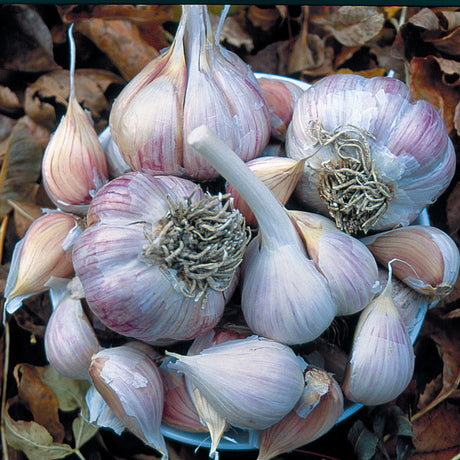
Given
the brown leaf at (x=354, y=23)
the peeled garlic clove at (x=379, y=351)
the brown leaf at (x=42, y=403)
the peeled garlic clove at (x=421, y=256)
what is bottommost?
the brown leaf at (x=42, y=403)

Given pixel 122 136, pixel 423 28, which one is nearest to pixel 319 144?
pixel 122 136

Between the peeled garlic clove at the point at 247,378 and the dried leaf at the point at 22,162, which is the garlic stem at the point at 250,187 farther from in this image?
the dried leaf at the point at 22,162

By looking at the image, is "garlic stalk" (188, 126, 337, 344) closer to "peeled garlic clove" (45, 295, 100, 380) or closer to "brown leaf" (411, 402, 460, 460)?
"peeled garlic clove" (45, 295, 100, 380)

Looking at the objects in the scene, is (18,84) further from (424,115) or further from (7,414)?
(424,115)

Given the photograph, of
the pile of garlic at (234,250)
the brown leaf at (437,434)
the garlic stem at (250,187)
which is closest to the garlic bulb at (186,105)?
the pile of garlic at (234,250)

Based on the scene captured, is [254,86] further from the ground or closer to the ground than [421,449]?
further from the ground

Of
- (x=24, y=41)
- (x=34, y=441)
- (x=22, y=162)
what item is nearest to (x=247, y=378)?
(x=34, y=441)

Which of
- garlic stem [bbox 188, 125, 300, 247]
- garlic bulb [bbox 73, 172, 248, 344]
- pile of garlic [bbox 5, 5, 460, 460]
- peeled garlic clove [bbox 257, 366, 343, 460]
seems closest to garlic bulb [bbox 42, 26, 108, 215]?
pile of garlic [bbox 5, 5, 460, 460]
